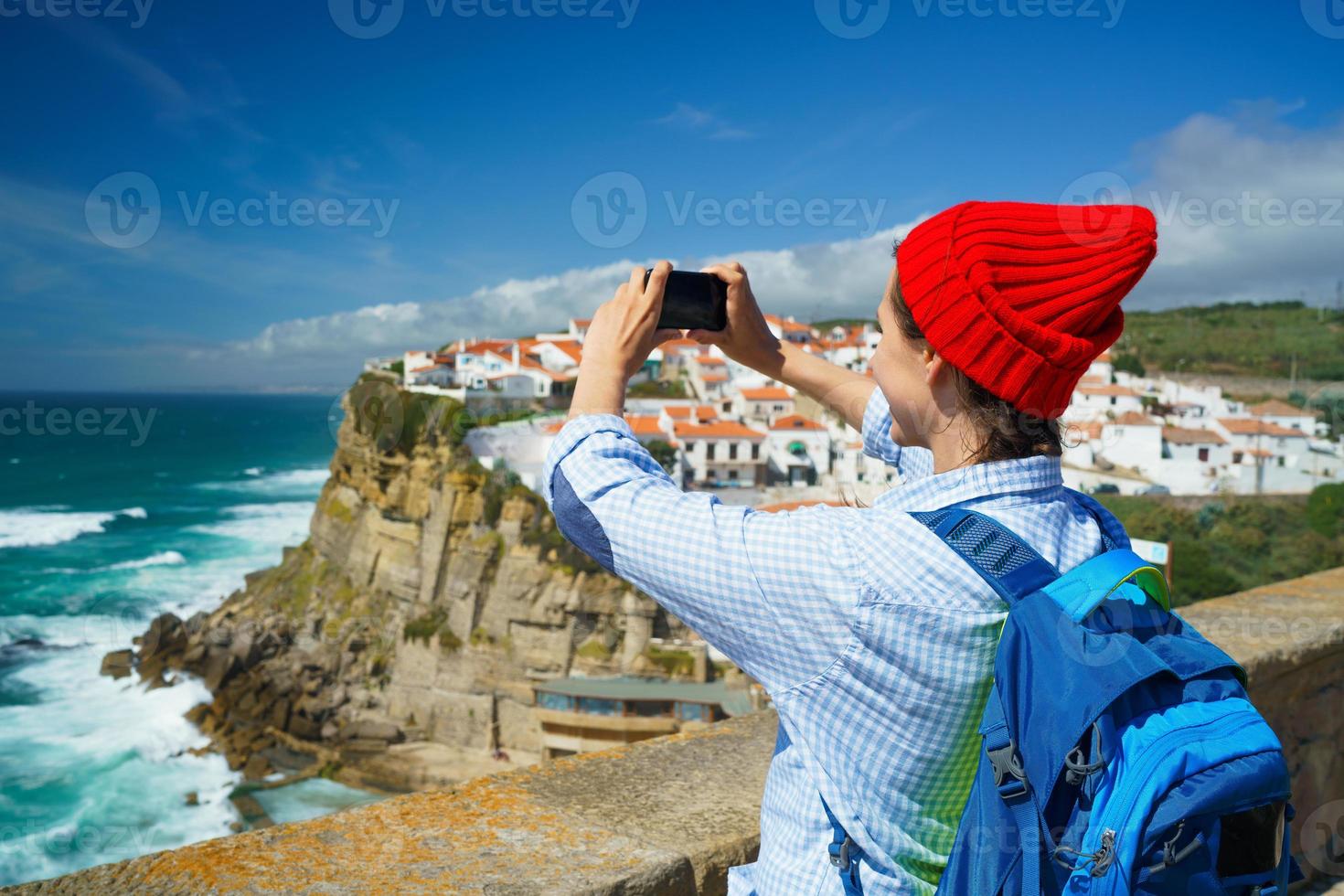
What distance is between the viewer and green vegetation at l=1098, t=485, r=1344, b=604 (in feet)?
63.1

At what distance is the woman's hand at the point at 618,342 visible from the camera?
106 cm

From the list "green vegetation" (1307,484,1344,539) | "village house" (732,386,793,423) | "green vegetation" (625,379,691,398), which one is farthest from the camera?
"green vegetation" (625,379,691,398)

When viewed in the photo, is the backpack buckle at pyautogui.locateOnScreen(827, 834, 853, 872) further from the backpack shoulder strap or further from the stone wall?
the stone wall

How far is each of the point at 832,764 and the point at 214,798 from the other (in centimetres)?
2289

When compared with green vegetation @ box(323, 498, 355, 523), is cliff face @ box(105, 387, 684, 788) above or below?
below

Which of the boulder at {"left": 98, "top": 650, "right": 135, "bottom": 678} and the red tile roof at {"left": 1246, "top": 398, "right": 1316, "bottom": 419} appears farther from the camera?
the red tile roof at {"left": 1246, "top": 398, "right": 1316, "bottom": 419}

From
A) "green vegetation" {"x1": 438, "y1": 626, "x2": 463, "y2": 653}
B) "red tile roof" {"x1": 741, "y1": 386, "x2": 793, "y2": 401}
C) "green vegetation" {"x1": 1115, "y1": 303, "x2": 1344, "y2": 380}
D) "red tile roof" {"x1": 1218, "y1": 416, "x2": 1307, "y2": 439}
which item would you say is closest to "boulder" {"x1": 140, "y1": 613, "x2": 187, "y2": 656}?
"green vegetation" {"x1": 438, "y1": 626, "x2": 463, "y2": 653}


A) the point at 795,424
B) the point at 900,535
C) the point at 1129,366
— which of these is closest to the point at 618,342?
the point at 900,535

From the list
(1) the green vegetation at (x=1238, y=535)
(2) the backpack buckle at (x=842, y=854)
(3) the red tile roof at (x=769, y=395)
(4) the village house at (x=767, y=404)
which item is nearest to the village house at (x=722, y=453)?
(4) the village house at (x=767, y=404)

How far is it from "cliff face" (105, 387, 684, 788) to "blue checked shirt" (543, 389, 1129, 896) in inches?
874

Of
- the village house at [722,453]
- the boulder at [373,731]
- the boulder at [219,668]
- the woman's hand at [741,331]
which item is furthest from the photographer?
the village house at [722,453]

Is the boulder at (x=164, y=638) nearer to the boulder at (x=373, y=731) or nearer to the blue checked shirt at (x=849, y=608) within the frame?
the boulder at (x=373, y=731)

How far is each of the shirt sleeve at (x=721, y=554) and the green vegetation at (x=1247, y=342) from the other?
1985 inches

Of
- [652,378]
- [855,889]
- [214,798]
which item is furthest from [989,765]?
[652,378]
